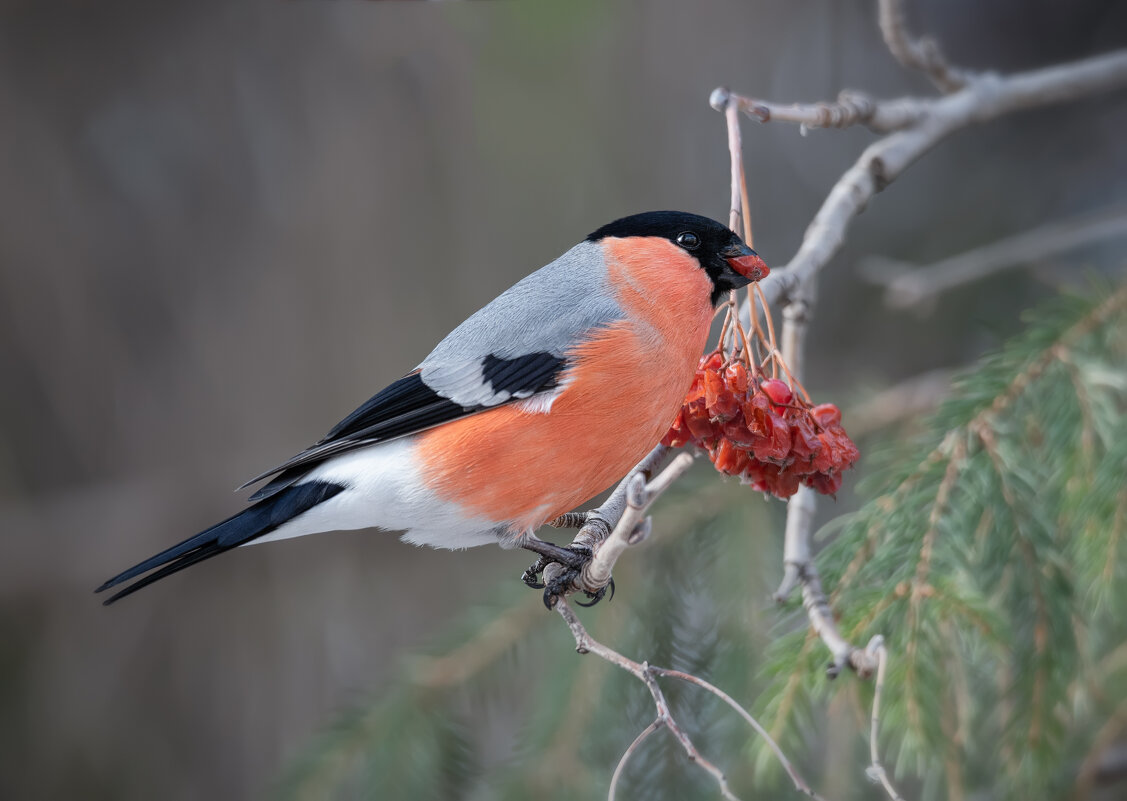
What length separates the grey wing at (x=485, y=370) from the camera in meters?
1.79

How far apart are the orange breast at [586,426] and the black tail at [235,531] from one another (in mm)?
219

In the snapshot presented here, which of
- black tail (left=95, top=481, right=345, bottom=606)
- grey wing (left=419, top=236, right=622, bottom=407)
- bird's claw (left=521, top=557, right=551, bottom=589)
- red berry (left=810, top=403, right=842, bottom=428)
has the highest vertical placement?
grey wing (left=419, top=236, right=622, bottom=407)

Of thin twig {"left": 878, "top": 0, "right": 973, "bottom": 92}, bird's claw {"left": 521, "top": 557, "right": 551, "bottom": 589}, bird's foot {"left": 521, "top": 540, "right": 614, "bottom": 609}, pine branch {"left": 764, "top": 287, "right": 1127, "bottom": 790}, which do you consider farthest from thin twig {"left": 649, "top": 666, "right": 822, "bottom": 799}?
thin twig {"left": 878, "top": 0, "right": 973, "bottom": 92}

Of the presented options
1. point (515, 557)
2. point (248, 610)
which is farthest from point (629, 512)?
point (248, 610)

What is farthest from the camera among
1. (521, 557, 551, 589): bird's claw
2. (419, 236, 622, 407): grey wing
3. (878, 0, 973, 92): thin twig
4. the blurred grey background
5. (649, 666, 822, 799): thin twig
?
the blurred grey background

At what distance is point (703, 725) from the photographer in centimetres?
215

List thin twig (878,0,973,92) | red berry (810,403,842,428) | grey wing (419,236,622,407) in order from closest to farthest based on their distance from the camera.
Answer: red berry (810,403,842,428) → grey wing (419,236,622,407) → thin twig (878,0,973,92)

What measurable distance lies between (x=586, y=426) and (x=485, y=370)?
0.76 feet

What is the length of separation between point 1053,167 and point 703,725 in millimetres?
2455

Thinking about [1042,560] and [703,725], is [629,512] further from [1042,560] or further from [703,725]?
[703,725]

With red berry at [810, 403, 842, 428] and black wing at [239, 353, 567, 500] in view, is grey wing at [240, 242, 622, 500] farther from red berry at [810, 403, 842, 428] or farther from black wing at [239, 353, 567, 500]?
red berry at [810, 403, 842, 428]

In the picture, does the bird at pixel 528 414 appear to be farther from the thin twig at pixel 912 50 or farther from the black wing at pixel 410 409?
the thin twig at pixel 912 50

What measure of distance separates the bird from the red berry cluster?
0.15 meters

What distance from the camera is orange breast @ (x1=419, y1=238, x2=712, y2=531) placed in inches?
66.9
